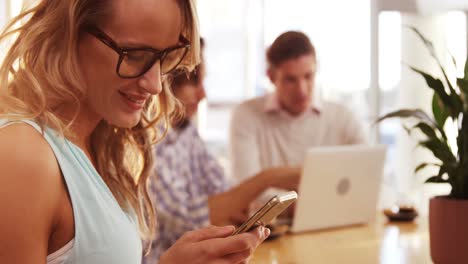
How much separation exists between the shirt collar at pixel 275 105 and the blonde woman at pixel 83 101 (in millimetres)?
2042

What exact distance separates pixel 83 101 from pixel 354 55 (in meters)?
5.06

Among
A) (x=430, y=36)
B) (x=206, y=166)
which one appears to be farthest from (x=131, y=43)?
(x=430, y=36)

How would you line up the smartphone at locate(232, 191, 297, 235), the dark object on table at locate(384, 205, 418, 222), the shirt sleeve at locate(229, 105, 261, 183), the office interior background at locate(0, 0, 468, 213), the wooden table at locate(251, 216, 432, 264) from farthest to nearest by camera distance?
the office interior background at locate(0, 0, 468, 213), the shirt sleeve at locate(229, 105, 261, 183), the dark object on table at locate(384, 205, 418, 222), the wooden table at locate(251, 216, 432, 264), the smartphone at locate(232, 191, 297, 235)

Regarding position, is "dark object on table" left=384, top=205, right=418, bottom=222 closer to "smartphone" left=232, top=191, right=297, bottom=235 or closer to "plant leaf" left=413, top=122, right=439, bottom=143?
"plant leaf" left=413, top=122, right=439, bottom=143

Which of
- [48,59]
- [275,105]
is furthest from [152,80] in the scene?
[275,105]

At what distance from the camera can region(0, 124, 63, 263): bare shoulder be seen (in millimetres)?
928

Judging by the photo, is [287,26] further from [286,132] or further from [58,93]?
[58,93]

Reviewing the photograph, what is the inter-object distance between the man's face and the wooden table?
0.85 m

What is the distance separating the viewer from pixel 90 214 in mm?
1090

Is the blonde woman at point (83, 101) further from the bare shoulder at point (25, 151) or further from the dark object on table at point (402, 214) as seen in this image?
the dark object on table at point (402, 214)

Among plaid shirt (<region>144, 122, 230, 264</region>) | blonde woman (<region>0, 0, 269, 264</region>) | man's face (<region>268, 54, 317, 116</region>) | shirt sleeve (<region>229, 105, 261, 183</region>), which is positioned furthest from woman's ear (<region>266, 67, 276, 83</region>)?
blonde woman (<region>0, 0, 269, 264</region>)

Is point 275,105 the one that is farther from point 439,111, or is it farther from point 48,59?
point 48,59

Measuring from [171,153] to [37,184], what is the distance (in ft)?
5.27

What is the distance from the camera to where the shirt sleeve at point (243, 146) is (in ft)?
10.6
